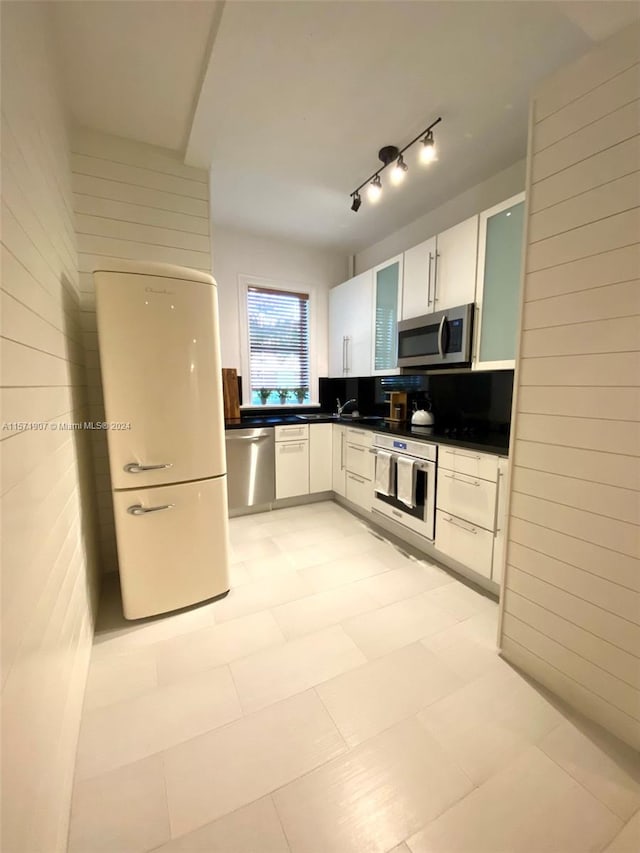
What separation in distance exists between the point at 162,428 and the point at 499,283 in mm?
2182

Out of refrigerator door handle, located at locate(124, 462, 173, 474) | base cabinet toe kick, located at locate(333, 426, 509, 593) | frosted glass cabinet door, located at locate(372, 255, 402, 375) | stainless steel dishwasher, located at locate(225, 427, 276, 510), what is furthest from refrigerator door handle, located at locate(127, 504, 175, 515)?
frosted glass cabinet door, located at locate(372, 255, 402, 375)

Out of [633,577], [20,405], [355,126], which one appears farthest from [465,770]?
[355,126]

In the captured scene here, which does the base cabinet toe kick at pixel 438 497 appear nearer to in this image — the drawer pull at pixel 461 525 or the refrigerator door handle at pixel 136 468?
the drawer pull at pixel 461 525

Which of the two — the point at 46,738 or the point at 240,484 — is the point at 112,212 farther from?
the point at 46,738

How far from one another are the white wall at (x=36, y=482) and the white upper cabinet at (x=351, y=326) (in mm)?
2373

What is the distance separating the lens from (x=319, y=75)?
155cm

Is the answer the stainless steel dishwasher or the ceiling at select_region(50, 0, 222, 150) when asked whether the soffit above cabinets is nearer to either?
the ceiling at select_region(50, 0, 222, 150)

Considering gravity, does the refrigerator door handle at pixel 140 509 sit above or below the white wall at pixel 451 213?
below

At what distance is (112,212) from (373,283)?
6.85 feet

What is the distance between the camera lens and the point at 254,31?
52.7 inches

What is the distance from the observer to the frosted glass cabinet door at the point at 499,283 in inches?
77.8

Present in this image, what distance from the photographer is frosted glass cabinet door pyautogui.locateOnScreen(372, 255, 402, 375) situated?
2.88 meters

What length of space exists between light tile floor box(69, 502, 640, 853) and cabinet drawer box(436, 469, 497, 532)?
0.50 metres

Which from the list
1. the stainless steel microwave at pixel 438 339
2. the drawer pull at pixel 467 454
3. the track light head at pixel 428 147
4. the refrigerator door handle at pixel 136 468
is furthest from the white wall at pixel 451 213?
the refrigerator door handle at pixel 136 468
